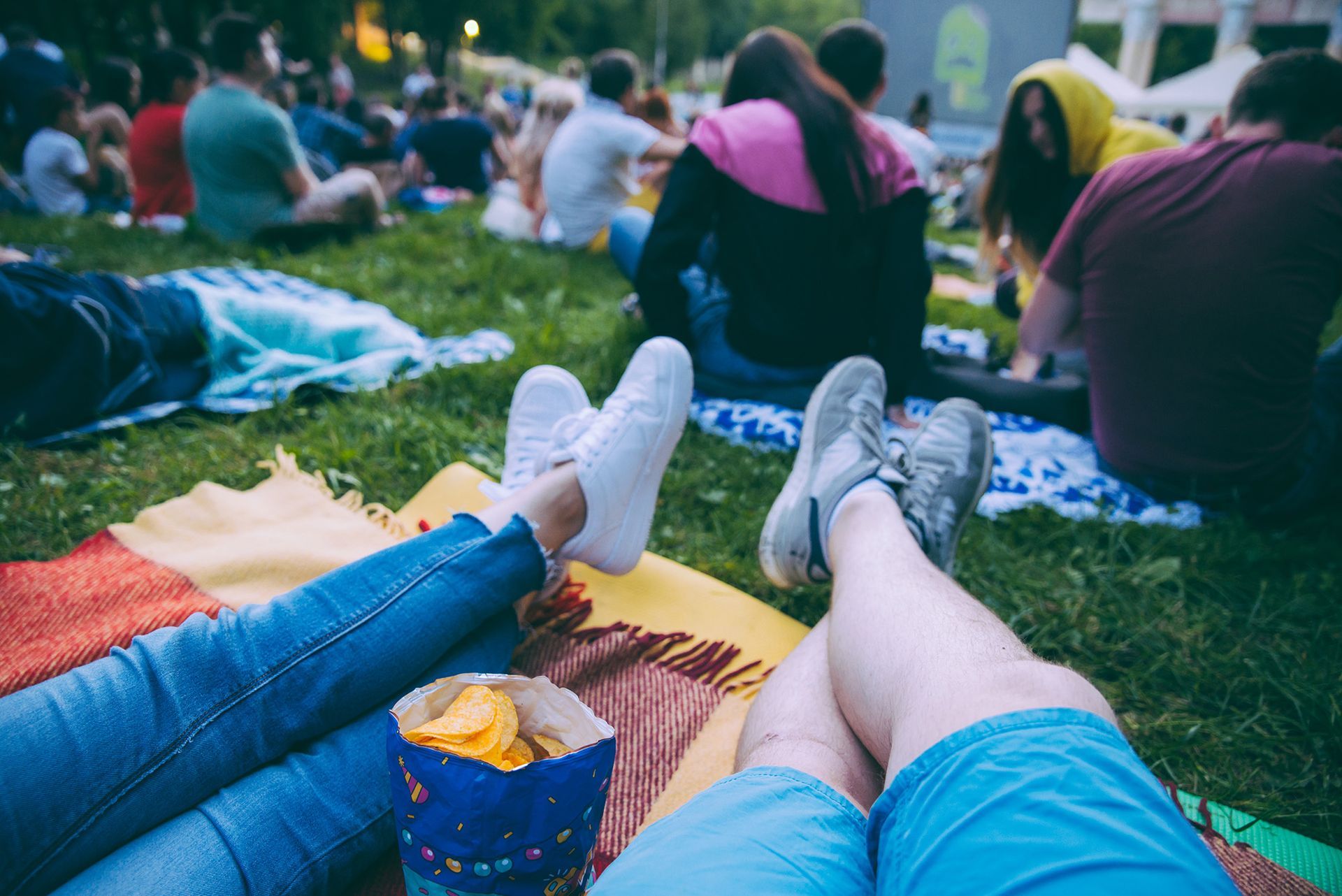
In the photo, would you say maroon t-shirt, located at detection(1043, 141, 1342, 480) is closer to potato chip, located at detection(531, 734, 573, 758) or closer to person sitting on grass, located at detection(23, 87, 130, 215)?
potato chip, located at detection(531, 734, 573, 758)

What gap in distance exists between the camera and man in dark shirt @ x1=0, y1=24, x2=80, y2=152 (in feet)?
24.7

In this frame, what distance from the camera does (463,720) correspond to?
828 millimetres

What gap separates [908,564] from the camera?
132 centimetres

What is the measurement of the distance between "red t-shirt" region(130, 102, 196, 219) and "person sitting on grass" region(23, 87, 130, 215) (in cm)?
133

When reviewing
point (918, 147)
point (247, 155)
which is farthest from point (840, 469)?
point (247, 155)

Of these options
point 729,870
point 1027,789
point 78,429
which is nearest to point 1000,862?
point 1027,789

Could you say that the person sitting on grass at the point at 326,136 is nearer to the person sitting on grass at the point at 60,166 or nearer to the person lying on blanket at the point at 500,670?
the person sitting on grass at the point at 60,166

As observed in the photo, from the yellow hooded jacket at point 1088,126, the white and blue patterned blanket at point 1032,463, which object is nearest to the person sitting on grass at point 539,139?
the white and blue patterned blanket at point 1032,463

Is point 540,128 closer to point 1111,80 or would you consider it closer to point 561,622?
point 561,622

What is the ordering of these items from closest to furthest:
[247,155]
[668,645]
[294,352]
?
[668,645] < [294,352] < [247,155]

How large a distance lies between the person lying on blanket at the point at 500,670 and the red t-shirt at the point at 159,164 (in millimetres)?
5684

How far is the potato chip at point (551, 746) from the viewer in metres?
0.89

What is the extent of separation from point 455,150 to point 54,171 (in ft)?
11.3

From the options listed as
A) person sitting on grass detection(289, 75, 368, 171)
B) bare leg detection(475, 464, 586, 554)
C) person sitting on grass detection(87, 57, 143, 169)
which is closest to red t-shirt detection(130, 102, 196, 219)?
person sitting on grass detection(289, 75, 368, 171)
